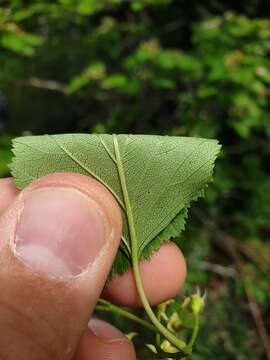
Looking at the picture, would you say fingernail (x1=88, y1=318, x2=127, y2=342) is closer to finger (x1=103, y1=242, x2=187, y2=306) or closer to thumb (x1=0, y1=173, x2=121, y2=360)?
finger (x1=103, y1=242, x2=187, y2=306)

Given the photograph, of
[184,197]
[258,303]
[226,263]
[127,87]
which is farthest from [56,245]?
[226,263]

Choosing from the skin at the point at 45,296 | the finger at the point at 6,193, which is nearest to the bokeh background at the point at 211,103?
the finger at the point at 6,193

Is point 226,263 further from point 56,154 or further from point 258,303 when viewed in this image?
point 56,154

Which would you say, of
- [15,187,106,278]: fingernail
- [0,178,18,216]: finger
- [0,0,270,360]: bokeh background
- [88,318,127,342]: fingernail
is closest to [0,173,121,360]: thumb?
[15,187,106,278]: fingernail

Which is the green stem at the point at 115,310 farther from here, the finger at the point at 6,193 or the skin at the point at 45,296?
the finger at the point at 6,193

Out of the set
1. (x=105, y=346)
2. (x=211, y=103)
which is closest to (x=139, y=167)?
(x=105, y=346)

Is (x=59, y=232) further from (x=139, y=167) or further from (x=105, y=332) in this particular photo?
(x=105, y=332)
